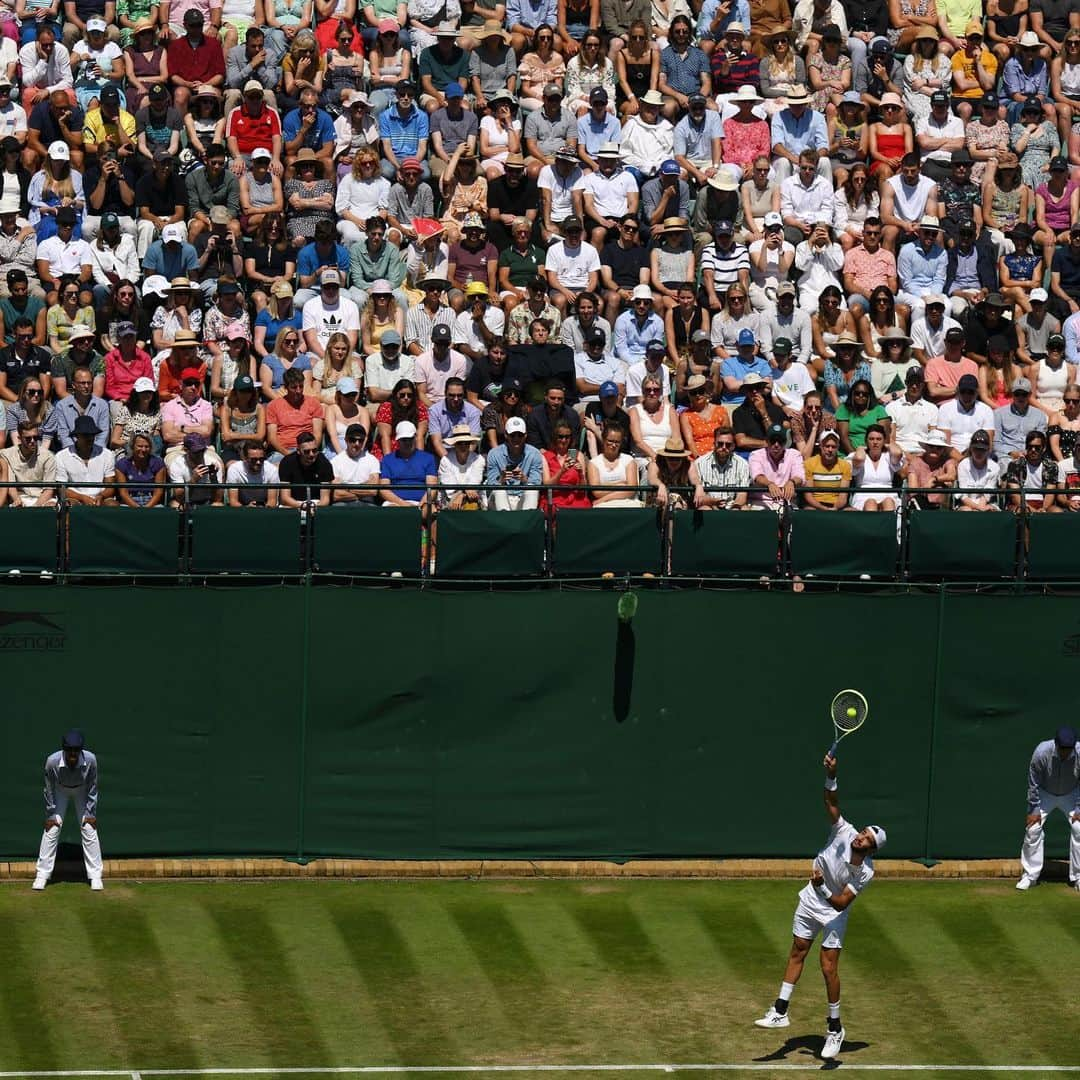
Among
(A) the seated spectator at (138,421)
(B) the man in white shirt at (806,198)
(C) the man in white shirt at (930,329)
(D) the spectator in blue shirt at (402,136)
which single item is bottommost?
(A) the seated spectator at (138,421)

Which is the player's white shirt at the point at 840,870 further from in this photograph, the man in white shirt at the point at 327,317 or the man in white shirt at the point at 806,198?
the man in white shirt at the point at 806,198

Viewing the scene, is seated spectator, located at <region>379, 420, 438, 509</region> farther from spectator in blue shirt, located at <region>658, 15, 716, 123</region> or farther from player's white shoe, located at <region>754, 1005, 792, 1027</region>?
player's white shoe, located at <region>754, 1005, 792, 1027</region>

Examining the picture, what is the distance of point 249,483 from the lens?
22812 mm

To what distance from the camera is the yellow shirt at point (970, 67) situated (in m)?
29.1

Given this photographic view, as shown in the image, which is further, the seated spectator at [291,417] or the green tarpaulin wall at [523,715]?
the seated spectator at [291,417]

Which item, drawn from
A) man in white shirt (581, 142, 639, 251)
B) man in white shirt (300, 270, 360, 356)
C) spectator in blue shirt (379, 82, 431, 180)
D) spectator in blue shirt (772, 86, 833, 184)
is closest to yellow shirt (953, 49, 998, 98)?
spectator in blue shirt (772, 86, 833, 184)

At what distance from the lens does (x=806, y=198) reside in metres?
27.0

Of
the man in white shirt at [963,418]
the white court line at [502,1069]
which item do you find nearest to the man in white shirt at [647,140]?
the man in white shirt at [963,418]

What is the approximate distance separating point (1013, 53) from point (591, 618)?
11.3 meters

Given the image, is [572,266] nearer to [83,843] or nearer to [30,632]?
[30,632]

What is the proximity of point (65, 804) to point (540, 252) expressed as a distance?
901 centimetres

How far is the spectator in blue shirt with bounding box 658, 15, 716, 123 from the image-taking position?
1113 inches

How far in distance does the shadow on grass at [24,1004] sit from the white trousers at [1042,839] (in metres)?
9.66

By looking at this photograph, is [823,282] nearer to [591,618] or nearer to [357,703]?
[591,618]
